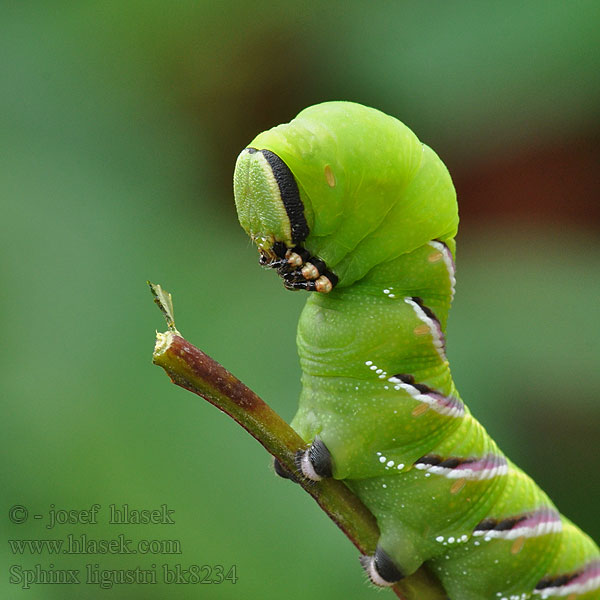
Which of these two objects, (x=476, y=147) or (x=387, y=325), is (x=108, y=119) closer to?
(x=476, y=147)

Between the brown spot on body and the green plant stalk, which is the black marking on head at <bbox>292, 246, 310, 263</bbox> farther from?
the brown spot on body


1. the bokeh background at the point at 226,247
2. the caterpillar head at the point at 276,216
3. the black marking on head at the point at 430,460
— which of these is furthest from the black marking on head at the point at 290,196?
the bokeh background at the point at 226,247

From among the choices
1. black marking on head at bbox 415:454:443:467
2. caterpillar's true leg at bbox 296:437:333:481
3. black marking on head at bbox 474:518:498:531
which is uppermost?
caterpillar's true leg at bbox 296:437:333:481

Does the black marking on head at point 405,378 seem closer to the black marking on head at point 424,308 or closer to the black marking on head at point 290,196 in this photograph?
the black marking on head at point 424,308

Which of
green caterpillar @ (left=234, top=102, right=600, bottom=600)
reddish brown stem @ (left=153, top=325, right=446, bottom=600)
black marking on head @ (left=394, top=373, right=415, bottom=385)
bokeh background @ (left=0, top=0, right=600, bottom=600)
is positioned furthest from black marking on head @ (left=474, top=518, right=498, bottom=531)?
bokeh background @ (left=0, top=0, right=600, bottom=600)

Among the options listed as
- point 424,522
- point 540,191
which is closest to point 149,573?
point 424,522

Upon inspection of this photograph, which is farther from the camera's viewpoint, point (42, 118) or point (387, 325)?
point (42, 118)
